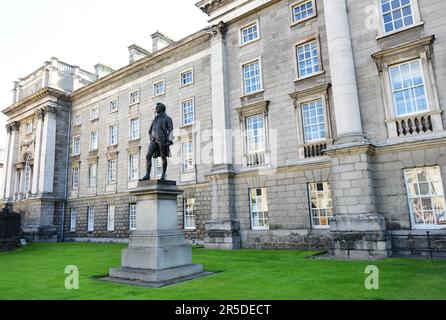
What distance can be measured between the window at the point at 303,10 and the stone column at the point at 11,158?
34564 millimetres

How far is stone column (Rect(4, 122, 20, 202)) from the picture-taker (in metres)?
35.0

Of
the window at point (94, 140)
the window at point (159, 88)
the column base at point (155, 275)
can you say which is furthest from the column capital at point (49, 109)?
the column base at point (155, 275)

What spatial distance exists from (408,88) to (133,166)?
20917 millimetres

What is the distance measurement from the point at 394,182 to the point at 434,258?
Result: 3.24 m

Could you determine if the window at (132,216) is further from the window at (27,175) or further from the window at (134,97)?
→ the window at (27,175)

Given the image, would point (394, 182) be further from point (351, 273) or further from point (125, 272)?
point (125, 272)

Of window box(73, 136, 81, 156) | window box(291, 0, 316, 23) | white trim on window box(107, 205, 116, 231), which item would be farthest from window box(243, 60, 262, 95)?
window box(73, 136, 81, 156)

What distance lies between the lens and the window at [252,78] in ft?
61.8

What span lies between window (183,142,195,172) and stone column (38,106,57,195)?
17.1m

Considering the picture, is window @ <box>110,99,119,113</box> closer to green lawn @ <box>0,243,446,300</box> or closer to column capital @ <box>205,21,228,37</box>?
column capital @ <box>205,21,228,37</box>

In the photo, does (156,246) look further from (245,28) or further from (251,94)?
(245,28)

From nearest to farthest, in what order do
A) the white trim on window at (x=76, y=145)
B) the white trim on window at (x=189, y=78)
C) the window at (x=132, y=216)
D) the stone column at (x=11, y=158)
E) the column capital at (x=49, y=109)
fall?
1. the white trim on window at (x=189, y=78)
2. the window at (x=132, y=216)
3. the column capital at (x=49, y=109)
4. the white trim on window at (x=76, y=145)
5. the stone column at (x=11, y=158)

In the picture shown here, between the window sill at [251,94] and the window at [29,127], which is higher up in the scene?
the window at [29,127]

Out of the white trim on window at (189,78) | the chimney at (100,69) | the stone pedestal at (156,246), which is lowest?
the stone pedestal at (156,246)
